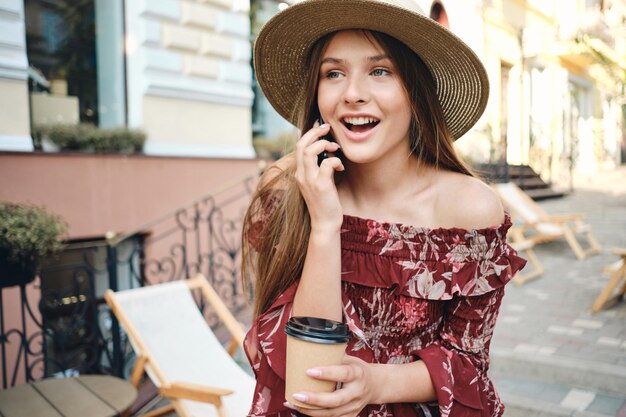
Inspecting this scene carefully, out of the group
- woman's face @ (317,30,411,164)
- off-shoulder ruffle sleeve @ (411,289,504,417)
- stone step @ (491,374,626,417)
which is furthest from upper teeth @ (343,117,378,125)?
stone step @ (491,374,626,417)

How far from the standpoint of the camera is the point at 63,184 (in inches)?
213

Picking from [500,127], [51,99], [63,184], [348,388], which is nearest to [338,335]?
[348,388]

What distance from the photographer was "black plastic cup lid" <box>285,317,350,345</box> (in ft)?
3.59

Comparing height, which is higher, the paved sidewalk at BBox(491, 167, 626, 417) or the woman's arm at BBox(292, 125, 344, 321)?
the woman's arm at BBox(292, 125, 344, 321)

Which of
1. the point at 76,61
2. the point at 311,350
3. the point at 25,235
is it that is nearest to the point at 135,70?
the point at 76,61

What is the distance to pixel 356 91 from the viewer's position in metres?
1.36

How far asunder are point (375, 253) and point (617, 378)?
10.9ft

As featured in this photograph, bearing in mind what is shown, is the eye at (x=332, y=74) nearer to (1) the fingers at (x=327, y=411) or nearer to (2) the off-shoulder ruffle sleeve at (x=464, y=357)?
Result: (2) the off-shoulder ruffle sleeve at (x=464, y=357)

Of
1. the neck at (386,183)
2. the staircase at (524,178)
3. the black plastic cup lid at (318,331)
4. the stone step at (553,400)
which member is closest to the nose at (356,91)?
the neck at (386,183)

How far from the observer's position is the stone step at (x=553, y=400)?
3.62 meters

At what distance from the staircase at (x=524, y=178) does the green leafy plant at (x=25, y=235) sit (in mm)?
9502

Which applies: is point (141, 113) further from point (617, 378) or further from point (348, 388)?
point (348, 388)

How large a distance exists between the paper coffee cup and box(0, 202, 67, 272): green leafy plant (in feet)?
9.10

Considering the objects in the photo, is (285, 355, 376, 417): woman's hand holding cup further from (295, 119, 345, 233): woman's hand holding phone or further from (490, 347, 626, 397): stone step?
(490, 347, 626, 397): stone step
